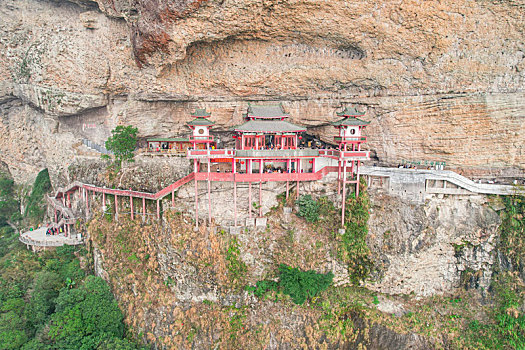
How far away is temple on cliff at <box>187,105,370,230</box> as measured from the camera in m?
22.9

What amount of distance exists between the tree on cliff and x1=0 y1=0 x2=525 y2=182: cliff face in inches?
52.8

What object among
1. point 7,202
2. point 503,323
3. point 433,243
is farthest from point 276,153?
point 7,202

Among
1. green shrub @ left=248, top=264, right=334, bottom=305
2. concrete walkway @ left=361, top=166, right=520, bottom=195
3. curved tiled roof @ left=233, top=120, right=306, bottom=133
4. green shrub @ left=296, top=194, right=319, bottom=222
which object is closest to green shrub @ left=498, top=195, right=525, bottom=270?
concrete walkway @ left=361, top=166, right=520, bottom=195

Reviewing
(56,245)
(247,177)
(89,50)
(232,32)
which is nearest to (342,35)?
(232,32)

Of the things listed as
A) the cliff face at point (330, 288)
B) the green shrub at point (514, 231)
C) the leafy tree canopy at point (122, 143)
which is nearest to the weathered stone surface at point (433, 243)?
the cliff face at point (330, 288)

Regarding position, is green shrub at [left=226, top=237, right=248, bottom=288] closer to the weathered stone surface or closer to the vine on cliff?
the vine on cliff

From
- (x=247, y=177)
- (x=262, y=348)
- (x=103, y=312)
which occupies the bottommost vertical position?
(x=262, y=348)

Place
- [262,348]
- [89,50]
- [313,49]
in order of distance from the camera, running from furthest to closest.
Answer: [89,50]
[313,49]
[262,348]

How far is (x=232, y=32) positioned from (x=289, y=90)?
577 cm

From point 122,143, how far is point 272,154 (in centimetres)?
1199

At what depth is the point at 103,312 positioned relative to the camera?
73.6ft

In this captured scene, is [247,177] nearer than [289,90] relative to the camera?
Yes

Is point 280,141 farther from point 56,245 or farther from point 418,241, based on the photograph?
point 56,245

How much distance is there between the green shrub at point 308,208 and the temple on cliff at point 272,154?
1.22m
